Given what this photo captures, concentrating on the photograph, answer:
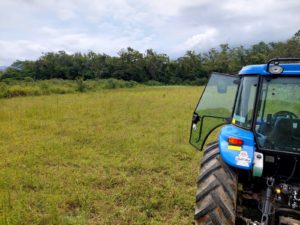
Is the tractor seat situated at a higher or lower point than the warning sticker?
higher

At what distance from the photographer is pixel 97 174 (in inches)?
176

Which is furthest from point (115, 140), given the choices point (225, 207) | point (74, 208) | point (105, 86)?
point (105, 86)

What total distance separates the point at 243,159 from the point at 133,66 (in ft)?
142

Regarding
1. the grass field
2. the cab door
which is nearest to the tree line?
the grass field

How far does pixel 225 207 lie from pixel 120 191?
1954mm

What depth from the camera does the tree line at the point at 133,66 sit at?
4206 centimetres

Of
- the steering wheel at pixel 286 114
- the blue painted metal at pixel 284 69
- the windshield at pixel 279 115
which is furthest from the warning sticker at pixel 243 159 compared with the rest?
the blue painted metal at pixel 284 69

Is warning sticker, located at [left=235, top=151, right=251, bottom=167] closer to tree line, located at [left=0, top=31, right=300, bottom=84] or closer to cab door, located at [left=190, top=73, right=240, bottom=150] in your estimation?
cab door, located at [left=190, top=73, right=240, bottom=150]

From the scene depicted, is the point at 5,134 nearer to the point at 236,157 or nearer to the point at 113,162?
the point at 113,162

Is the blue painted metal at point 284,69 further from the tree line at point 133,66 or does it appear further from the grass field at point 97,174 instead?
the tree line at point 133,66

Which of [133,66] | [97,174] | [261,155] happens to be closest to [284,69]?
[261,155]

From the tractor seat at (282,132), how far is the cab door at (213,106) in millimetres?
677

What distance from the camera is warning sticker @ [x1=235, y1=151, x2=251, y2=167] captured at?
7.16ft

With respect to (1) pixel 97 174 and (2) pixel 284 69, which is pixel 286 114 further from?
(1) pixel 97 174
